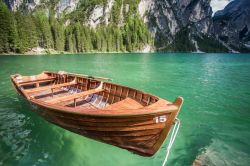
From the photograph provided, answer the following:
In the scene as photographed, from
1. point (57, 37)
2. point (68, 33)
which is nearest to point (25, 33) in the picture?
point (57, 37)

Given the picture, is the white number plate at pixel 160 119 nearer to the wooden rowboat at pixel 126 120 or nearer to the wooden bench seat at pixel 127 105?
the wooden rowboat at pixel 126 120

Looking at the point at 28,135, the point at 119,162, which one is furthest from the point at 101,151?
the point at 28,135

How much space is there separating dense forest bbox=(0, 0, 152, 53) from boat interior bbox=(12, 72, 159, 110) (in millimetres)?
72174

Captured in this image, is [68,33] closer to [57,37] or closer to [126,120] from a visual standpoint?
[57,37]

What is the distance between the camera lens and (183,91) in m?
26.2

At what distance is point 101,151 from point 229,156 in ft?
20.3

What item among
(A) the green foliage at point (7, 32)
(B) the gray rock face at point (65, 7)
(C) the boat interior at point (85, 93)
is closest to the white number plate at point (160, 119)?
(C) the boat interior at point (85, 93)

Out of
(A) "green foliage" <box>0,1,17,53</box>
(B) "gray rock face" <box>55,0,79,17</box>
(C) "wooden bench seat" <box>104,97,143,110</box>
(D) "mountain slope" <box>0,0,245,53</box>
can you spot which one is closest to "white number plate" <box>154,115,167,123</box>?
(C) "wooden bench seat" <box>104,97,143,110</box>

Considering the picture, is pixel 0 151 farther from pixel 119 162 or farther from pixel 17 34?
pixel 17 34

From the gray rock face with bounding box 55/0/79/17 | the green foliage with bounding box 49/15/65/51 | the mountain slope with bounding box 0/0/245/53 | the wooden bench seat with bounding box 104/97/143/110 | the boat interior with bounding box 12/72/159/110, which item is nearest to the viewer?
the wooden bench seat with bounding box 104/97/143/110

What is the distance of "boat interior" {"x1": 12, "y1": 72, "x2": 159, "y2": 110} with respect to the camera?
1255 cm

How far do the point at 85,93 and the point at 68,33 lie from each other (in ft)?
384

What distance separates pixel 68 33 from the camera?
125 meters

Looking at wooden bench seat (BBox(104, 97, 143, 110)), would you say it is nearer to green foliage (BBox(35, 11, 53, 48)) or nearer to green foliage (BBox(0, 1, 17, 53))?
green foliage (BBox(0, 1, 17, 53))
